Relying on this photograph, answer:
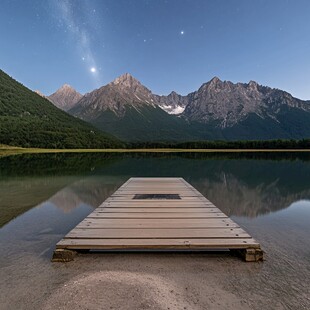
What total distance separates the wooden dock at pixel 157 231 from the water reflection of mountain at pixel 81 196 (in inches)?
183

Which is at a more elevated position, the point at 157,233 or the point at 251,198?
the point at 157,233

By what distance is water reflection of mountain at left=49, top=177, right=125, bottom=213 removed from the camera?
15711 mm

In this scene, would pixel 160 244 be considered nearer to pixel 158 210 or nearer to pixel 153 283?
pixel 153 283

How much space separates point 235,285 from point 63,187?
1914 centimetres

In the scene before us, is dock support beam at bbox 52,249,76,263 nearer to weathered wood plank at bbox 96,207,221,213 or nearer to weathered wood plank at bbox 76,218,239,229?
weathered wood plank at bbox 76,218,239,229

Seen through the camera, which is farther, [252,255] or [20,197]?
[20,197]

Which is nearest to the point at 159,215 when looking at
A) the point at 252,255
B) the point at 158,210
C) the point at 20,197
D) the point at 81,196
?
the point at 158,210

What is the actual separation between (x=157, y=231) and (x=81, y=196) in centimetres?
1148

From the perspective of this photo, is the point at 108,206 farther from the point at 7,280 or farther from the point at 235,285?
the point at 235,285

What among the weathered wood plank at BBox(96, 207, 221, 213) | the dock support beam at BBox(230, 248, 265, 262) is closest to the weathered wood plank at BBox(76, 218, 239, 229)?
the weathered wood plank at BBox(96, 207, 221, 213)

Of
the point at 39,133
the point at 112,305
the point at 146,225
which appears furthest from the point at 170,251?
the point at 39,133

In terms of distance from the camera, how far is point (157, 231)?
321 inches

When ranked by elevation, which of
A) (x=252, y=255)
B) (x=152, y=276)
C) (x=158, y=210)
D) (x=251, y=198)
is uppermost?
(x=158, y=210)

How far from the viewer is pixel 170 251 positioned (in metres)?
7.92
